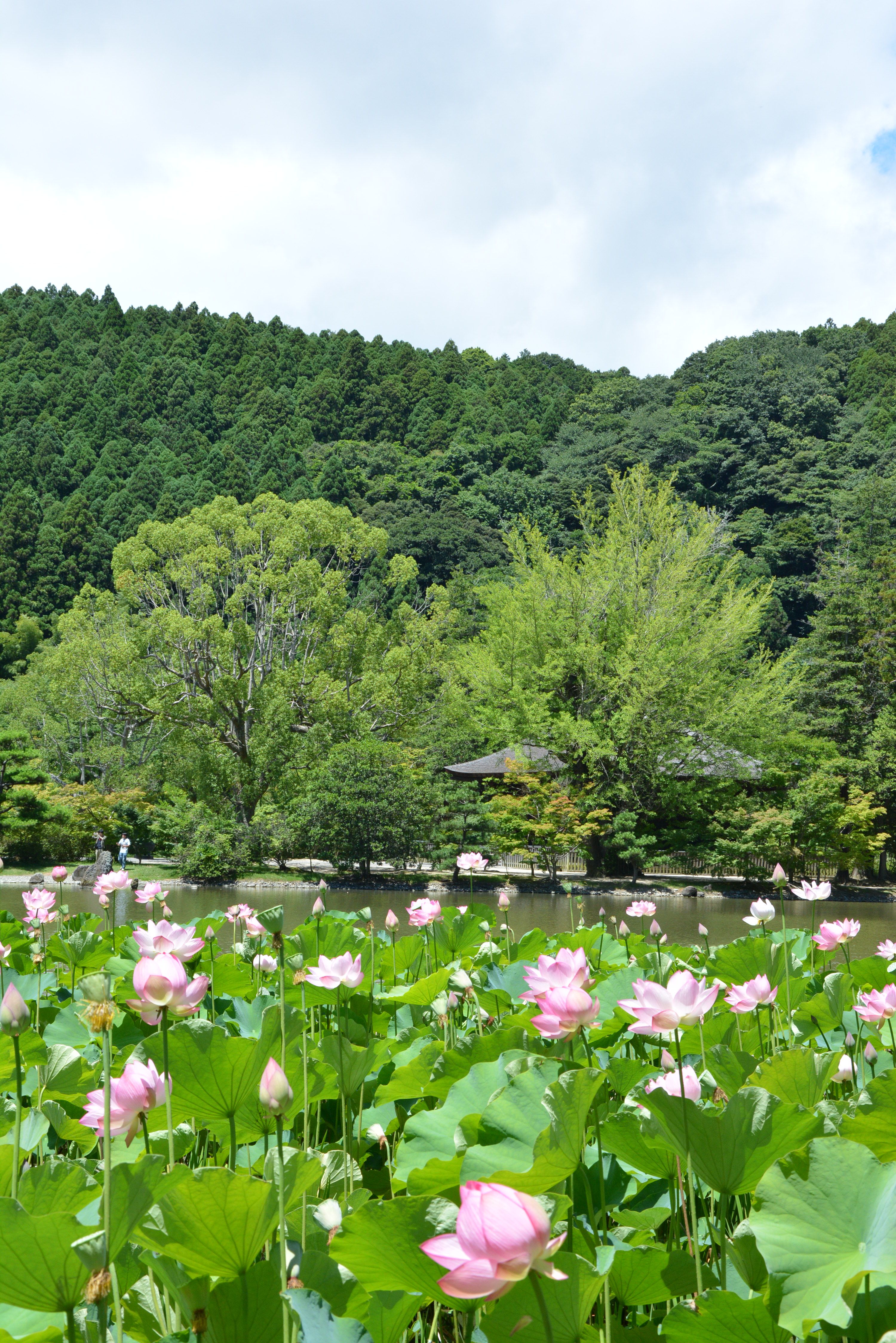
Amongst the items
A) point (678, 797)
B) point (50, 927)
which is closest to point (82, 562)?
point (678, 797)

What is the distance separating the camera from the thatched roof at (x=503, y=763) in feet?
54.5

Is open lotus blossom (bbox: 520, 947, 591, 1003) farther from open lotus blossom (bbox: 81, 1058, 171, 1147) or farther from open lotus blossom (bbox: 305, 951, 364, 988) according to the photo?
open lotus blossom (bbox: 81, 1058, 171, 1147)

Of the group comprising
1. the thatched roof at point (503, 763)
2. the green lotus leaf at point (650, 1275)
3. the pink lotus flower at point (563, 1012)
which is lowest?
the thatched roof at point (503, 763)

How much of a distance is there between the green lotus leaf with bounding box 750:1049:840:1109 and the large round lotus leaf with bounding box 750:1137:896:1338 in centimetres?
40

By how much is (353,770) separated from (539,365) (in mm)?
51144

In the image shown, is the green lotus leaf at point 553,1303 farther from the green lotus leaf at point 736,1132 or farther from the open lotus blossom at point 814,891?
the open lotus blossom at point 814,891

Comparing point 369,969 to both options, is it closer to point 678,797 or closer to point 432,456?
point 678,797

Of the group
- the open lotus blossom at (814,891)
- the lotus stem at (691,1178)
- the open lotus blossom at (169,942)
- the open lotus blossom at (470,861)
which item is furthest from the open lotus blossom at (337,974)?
the open lotus blossom at (470,861)

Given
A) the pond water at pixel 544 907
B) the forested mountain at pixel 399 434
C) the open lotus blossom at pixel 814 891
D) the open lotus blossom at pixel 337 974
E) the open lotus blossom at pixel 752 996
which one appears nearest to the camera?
the open lotus blossom at pixel 337 974

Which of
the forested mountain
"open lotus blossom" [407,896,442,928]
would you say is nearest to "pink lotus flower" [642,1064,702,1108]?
"open lotus blossom" [407,896,442,928]

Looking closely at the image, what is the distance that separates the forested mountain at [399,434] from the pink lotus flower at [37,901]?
30.7 m

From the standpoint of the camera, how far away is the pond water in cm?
977

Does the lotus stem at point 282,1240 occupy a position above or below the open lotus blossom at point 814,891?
above

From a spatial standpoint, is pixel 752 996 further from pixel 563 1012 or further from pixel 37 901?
pixel 37 901
